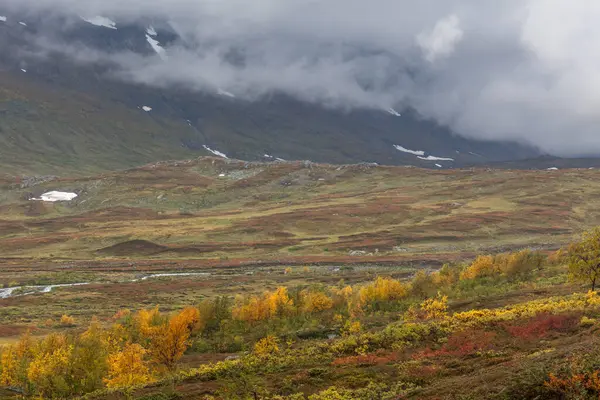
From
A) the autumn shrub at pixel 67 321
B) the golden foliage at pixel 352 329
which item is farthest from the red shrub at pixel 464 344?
the autumn shrub at pixel 67 321

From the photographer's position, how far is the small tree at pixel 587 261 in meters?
47.6

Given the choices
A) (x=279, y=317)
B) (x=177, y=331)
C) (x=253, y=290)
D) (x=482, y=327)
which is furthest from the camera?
(x=253, y=290)

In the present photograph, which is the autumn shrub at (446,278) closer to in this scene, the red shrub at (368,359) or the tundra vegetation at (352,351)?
the tundra vegetation at (352,351)

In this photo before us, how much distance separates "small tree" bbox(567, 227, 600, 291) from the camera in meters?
47.6

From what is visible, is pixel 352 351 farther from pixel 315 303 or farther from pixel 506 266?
pixel 506 266

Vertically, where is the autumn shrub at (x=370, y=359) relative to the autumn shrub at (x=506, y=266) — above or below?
below

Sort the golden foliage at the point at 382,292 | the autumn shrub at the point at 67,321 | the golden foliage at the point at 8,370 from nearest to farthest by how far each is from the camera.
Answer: the golden foliage at the point at 8,370, the golden foliage at the point at 382,292, the autumn shrub at the point at 67,321

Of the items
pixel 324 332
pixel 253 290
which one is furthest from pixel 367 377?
pixel 253 290

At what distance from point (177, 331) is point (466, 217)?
13753 cm

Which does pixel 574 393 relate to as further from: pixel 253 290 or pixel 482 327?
pixel 253 290

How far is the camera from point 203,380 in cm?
3200

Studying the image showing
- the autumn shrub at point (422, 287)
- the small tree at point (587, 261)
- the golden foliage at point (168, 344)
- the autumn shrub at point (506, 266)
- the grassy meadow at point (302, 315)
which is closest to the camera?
Answer: the grassy meadow at point (302, 315)

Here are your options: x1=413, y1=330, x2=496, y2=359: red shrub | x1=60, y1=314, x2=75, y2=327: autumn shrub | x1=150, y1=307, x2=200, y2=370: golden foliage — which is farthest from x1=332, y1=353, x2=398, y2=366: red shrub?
x1=60, y1=314, x2=75, y2=327: autumn shrub

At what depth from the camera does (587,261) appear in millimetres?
48000
